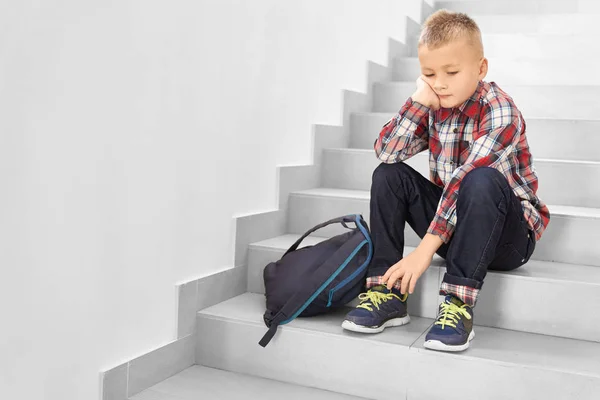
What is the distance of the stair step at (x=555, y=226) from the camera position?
78.2 inches

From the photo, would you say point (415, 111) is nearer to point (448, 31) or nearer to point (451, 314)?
point (448, 31)

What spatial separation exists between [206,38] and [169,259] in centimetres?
59

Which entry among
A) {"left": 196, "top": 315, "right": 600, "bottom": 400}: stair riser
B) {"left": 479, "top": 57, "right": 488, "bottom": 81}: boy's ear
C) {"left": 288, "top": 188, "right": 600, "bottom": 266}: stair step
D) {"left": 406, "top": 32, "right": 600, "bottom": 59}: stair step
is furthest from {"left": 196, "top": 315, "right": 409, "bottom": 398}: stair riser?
{"left": 406, "top": 32, "right": 600, "bottom": 59}: stair step

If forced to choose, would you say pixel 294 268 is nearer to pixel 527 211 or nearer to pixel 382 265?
pixel 382 265

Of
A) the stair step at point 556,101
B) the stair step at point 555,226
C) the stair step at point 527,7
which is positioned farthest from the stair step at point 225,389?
the stair step at point 527,7

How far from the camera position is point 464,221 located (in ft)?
5.33

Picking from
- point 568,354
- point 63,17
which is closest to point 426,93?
point 568,354

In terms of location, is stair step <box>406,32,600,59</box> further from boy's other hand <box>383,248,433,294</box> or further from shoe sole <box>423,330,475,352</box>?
shoe sole <box>423,330,475,352</box>

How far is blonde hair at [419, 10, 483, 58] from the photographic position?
1.63 m

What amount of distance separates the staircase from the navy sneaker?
1.0 inches

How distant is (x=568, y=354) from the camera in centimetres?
163

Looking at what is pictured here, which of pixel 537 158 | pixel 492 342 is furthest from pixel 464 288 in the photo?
pixel 537 158

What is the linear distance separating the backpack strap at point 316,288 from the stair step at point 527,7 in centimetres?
266

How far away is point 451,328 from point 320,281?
0.36 meters
